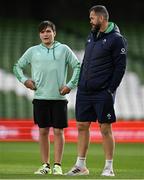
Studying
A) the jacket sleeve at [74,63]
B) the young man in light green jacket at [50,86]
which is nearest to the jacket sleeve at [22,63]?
the young man in light green jacket at [50,86]

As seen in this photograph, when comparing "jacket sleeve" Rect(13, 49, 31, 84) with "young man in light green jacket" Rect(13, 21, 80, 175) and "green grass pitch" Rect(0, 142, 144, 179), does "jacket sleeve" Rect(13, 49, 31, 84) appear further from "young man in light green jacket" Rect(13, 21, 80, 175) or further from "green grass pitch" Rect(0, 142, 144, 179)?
"green grass pitch" Rect(0, 142, 144, 179)

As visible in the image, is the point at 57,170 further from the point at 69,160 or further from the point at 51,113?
the point at 69,160

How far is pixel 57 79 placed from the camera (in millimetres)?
10312

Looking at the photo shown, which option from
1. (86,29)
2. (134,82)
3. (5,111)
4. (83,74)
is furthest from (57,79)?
(86,29)

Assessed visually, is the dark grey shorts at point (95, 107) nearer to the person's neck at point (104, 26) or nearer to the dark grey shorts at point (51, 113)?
the dark grey shorts at point (51, 113)

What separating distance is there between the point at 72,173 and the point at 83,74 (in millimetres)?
1153

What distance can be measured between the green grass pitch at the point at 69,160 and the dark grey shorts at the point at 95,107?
664 millimetres

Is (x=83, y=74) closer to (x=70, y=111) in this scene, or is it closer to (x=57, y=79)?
(x=57, y=79)

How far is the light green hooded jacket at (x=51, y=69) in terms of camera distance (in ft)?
33.7

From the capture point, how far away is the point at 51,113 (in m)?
10.4

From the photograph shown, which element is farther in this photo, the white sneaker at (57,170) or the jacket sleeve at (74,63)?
the jacket sleeve at (74,63)

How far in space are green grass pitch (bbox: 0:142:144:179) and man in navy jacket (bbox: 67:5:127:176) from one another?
54cm

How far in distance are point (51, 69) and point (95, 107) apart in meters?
0.70

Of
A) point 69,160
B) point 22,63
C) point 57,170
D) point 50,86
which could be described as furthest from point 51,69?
point 69,160
